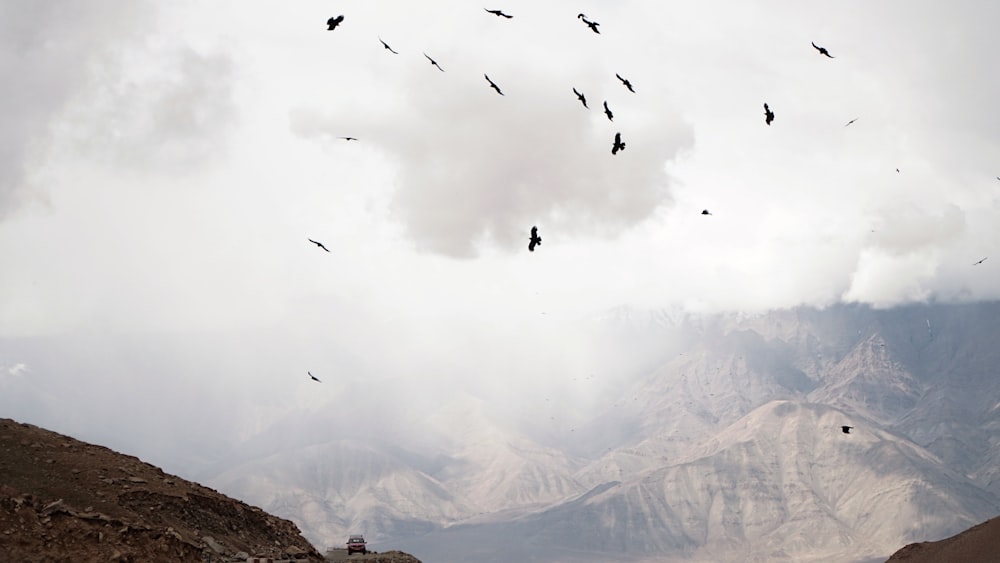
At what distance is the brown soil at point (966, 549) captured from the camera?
130m

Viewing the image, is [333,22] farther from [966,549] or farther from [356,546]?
[966,549]

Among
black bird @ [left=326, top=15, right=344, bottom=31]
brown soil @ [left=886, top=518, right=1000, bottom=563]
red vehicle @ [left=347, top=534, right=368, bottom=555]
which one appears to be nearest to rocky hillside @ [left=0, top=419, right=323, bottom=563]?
red vehicle @ [left=347, top=534, right=368, bottom=555]

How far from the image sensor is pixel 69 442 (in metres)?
67.6

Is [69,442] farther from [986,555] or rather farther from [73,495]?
[986,555]

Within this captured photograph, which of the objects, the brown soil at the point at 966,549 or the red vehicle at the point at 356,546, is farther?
the brown soil at the point at 966,549

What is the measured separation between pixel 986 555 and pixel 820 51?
90588 millimetres

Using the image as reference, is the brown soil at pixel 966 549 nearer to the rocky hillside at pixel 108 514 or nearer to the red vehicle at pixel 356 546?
the red vehicle at pixel 356 546

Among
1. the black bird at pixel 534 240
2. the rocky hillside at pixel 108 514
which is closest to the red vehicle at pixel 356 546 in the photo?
the rocky hillside at pixel 108 514

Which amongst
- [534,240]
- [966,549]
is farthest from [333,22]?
[966,549]

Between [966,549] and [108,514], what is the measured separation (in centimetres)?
11846

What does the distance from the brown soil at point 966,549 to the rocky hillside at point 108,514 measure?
9582 centimetres

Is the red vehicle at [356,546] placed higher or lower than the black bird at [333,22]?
lower

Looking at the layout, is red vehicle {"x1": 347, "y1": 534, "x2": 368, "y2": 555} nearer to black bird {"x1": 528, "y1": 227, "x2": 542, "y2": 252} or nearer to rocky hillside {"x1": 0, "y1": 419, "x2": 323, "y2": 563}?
rocky hillside {"x1": 0, "y1": 419, "x2": 323, "y2": 563}

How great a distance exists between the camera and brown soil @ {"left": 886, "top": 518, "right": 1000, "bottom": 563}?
130m
